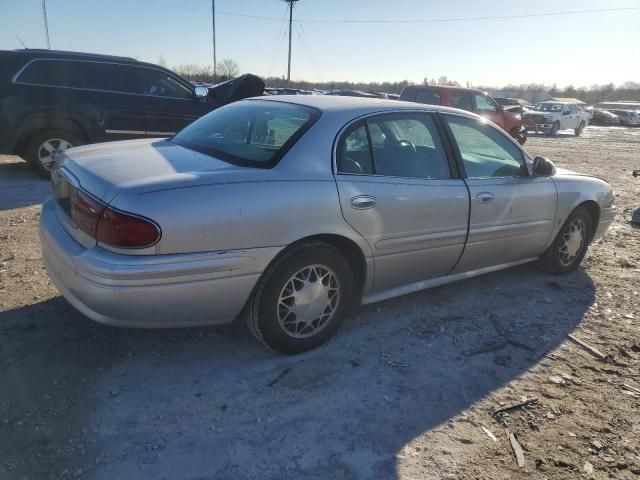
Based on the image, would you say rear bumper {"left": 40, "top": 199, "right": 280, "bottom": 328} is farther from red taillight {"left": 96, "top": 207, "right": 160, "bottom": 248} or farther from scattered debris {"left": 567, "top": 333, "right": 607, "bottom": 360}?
scattered debris {"left": 567, "top": 333, "right": 607, "bottom": 360}

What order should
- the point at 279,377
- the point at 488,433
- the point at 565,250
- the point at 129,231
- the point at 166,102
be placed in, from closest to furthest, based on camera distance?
the point at 129,231, the point at 488,433, the point at 279,377, the point at 565,250, the point at 166,102

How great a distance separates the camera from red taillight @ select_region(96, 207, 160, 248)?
2398 millimetres

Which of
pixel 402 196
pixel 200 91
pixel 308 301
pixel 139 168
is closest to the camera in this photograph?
pixel 139 168

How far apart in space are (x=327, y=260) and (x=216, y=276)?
72 cm

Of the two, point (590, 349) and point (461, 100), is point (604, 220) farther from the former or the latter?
point (461, 100)

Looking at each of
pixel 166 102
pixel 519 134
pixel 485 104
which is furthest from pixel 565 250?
pixel 519 134

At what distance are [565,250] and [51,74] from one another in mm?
7158

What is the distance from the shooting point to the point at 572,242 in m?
4.66

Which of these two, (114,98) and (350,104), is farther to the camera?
(114,98)

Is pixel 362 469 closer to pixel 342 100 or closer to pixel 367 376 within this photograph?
pixel 367 376

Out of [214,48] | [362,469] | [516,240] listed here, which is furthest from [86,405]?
[214,48]

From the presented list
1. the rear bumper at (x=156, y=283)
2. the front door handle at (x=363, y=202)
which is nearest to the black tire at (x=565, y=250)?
the front door handle at (x=363, y=202)

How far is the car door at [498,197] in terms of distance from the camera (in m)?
3.74

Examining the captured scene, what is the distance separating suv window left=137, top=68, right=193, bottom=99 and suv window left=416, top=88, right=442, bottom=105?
6.89 meters
